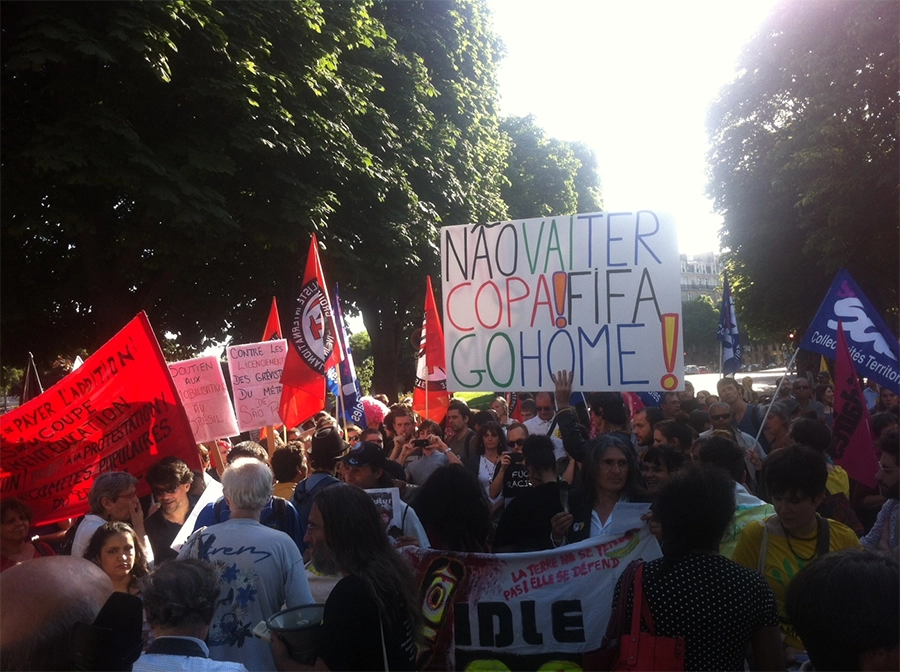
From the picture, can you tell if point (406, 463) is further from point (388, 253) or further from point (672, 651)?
point (388, 253)

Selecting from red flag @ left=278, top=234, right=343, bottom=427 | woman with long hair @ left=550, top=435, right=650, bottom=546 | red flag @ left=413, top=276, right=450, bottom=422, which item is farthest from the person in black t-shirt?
red flag @ left=413, top=276, right=450, bottom=422

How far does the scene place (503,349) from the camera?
630cm

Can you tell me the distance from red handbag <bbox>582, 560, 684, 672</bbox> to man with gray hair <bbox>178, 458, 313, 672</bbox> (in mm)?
1368

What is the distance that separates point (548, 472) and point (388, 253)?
1332cm

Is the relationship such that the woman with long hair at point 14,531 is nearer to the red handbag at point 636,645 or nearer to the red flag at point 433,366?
the red handbag at point 636,645

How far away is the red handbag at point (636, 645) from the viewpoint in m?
2.79

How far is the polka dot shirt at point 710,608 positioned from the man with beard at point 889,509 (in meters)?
1.77

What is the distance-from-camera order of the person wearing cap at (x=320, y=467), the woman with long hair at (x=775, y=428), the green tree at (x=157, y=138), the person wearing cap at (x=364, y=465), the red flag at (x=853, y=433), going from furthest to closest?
1. the green tree at (x=157, y=138)
2. the woman with long hair at (x=775, y=428)
3. the red flag at (x=853, y=433)
4. the person wearing cap at (x=320, y=467)
5. the person wearing cap at (x=364, y=465)

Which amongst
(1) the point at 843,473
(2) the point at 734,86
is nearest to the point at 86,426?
(1) the point at 843,473

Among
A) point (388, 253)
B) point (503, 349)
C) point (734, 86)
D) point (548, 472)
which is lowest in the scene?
point (548, 472)

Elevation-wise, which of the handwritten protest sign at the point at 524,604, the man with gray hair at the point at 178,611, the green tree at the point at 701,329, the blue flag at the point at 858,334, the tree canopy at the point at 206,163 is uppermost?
the green tree at the point at 701,329

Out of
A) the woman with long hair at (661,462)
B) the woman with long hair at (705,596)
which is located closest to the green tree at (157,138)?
the woman with long hair at (661,462)

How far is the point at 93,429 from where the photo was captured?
5227 millimetres

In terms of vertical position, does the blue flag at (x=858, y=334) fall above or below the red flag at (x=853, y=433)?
above
